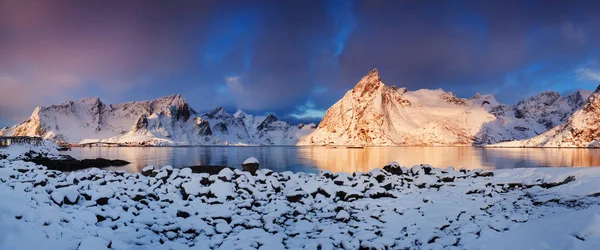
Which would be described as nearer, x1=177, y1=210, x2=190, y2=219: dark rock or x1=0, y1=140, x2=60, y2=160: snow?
x1=177, y1=210, x2=190, y2=219: dark rock

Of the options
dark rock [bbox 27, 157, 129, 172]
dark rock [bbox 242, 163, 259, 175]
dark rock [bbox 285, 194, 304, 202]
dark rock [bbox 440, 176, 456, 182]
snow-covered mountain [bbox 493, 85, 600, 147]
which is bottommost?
dark rock [bbox 27, 157, 129, 172]

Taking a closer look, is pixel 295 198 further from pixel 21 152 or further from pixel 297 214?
pixel 21 152

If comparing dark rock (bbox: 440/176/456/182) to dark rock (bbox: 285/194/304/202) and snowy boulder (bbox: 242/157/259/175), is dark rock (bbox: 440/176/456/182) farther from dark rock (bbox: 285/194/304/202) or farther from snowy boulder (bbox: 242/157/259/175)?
snowy boulder (bbox: 242/157/259/175)

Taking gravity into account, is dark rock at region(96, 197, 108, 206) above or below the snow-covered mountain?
below

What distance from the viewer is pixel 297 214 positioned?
502 inches

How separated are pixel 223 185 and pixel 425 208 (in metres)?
9.12

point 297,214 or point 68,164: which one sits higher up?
point 297,214

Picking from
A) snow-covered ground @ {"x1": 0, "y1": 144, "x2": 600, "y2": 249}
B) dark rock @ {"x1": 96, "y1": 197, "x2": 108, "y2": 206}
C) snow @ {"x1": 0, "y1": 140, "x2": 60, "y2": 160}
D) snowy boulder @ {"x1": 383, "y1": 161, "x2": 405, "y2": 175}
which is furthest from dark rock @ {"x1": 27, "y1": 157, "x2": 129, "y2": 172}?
snowy boulder @ {"x1": 383, "y1": 161, "x2": 405, "y2": 175}

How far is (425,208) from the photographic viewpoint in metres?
12.8

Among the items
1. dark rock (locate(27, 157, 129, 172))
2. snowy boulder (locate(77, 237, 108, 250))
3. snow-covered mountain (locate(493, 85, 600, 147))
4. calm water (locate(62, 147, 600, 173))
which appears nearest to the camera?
snowy boulder (locate(77, 237, 108, 250))

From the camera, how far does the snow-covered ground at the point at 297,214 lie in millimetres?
7430

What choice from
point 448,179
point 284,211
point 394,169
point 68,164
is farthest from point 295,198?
point 68,164

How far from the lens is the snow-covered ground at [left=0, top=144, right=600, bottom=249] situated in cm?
743

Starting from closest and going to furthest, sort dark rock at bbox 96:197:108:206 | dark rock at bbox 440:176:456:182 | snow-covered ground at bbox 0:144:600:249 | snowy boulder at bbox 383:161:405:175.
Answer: snow-covered ground at bbox 0:144:600:249 → dark rock at bbox 96:197:108:206 → dark rock at bbox 440:176:456:182 → snowy boulder at bbox 383:161:405:175
